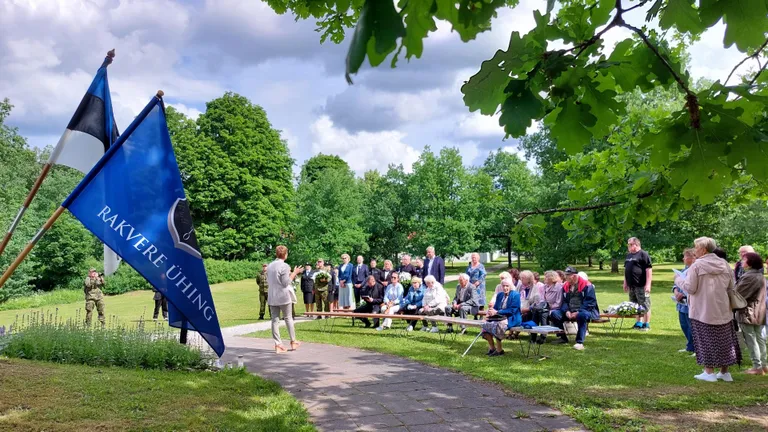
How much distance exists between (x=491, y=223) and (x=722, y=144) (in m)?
39.3

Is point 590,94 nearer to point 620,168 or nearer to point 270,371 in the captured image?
point 620,168

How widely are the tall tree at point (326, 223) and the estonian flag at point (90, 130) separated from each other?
2871 centimetres

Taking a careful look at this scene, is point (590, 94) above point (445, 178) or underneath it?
underneath

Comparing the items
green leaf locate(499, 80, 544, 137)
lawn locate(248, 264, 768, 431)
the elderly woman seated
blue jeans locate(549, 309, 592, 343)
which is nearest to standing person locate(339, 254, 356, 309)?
lawn locate(248, 264, 768, 431)

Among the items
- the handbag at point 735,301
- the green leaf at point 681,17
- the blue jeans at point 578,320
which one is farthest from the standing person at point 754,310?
the green leaf at point 681,17

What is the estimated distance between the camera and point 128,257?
5.04 meters

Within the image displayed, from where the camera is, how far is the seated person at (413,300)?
13031mm

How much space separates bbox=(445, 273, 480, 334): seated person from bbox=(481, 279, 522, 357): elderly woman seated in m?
2.13

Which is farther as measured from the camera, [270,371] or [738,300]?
[270,371]

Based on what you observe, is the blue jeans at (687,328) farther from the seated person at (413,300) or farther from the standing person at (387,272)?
the standing person at (387,272)

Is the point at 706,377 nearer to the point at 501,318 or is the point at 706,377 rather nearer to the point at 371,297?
the point at 501,318

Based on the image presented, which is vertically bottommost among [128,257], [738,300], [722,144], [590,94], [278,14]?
[738,300]

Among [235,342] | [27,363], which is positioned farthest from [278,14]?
[235,342]

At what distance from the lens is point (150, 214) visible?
5336mm
